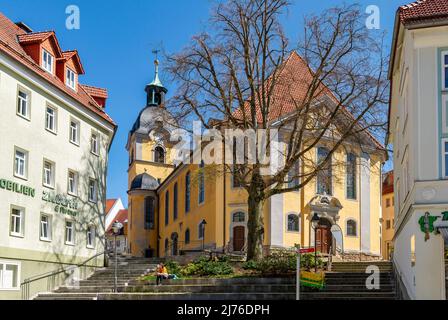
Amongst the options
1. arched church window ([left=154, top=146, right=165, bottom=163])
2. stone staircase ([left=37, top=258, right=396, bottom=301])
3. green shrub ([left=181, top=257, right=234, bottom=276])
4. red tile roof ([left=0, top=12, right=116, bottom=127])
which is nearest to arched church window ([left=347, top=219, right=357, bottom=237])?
stone staircase ([left=37, top=258, right=396, bottom=301])

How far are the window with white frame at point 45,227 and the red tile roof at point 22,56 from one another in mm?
6122

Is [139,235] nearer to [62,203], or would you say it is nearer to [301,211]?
[301,211]

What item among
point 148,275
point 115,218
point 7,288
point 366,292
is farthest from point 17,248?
point 115,218

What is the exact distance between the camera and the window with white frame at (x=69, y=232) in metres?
32.8

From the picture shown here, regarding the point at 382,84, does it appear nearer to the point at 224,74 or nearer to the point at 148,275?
the point at 224,74

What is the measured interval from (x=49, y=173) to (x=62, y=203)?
5.44ft

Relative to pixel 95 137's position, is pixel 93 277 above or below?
below

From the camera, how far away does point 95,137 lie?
36.7 metres

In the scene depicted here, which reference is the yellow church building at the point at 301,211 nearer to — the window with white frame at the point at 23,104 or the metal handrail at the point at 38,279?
the window with white frame at the point at 23,104


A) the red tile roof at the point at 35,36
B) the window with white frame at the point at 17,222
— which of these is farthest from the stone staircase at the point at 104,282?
the red tile roof at the point at 35,36

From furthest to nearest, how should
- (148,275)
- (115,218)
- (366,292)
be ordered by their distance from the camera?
(115,218) → (148,275) → (366,292)

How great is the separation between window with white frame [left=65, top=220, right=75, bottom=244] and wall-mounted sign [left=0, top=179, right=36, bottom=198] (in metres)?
3.86

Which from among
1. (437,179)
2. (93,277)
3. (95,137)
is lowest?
(93,277)

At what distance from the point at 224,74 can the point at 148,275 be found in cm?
996
